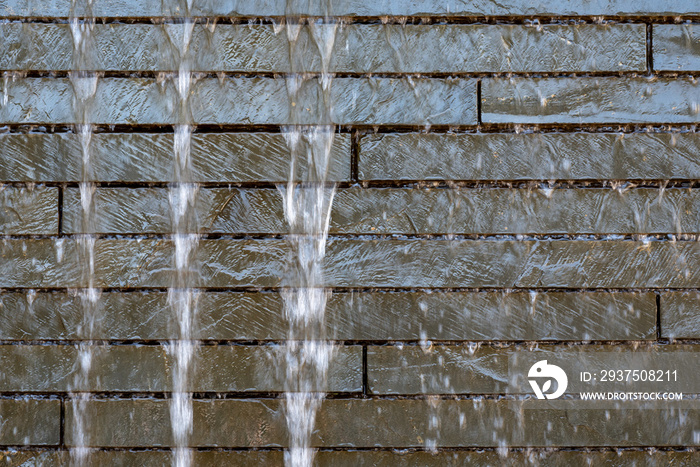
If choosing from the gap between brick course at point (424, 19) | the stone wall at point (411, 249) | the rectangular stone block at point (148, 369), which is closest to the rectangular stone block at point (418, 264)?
the stone wall at point (411, 249)

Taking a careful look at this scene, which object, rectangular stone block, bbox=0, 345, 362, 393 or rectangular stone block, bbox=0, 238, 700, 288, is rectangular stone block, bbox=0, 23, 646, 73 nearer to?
rectangular stone block, bbox=0, 238, 700, 288

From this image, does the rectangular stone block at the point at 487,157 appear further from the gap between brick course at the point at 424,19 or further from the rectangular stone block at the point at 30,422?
the rectangular stone block at the point at 30,422

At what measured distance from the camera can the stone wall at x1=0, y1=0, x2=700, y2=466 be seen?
8.18 feet

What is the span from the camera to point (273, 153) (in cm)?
252

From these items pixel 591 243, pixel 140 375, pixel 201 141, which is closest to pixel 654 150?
pixel 591 243

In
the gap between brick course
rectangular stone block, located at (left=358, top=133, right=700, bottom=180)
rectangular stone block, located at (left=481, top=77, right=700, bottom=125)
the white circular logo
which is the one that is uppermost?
the gap between brick course

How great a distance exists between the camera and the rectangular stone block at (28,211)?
2.51 meters

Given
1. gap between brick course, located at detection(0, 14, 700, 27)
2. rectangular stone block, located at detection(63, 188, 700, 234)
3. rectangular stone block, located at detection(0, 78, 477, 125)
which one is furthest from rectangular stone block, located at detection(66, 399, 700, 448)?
gap between brick course, located at detection(0, 14, 700, 27)

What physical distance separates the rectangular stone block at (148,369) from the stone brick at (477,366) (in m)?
0.17

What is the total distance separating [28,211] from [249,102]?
50.9 inches

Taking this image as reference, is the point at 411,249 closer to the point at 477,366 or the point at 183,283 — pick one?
the point at 477,366

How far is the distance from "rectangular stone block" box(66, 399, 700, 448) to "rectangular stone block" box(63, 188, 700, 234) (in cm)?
92

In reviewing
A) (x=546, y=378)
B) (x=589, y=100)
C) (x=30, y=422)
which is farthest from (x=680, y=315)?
(x=30, y=422)

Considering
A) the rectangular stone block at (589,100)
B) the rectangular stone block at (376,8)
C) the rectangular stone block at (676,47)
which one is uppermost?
the rectangular stone block at (376,8)
